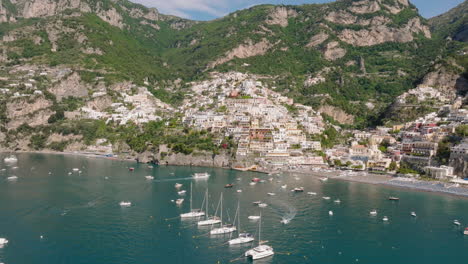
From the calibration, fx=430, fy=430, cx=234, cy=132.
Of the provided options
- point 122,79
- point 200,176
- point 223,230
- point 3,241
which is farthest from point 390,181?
point 122,79

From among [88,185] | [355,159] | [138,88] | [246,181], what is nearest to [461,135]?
[355,159]

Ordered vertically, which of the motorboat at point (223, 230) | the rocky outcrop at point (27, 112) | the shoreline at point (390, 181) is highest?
the rocky outcrop at point (27, 112)

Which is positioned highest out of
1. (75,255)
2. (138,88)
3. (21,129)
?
(138,88)

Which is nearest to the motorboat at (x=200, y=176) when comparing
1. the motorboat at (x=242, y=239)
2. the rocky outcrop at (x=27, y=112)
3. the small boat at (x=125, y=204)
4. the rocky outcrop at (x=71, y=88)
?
the small boat at (x=125, y=204)

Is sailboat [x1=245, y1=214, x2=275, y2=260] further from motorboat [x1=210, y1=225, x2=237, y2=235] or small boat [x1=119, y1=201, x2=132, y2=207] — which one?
small boat [x1=119, y1=201, x2=132, y2=207]

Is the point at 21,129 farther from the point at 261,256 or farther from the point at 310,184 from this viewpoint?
the point at 261,256

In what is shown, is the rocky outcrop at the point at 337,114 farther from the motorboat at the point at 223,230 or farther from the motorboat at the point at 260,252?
the motorboat at the point at 260,252
